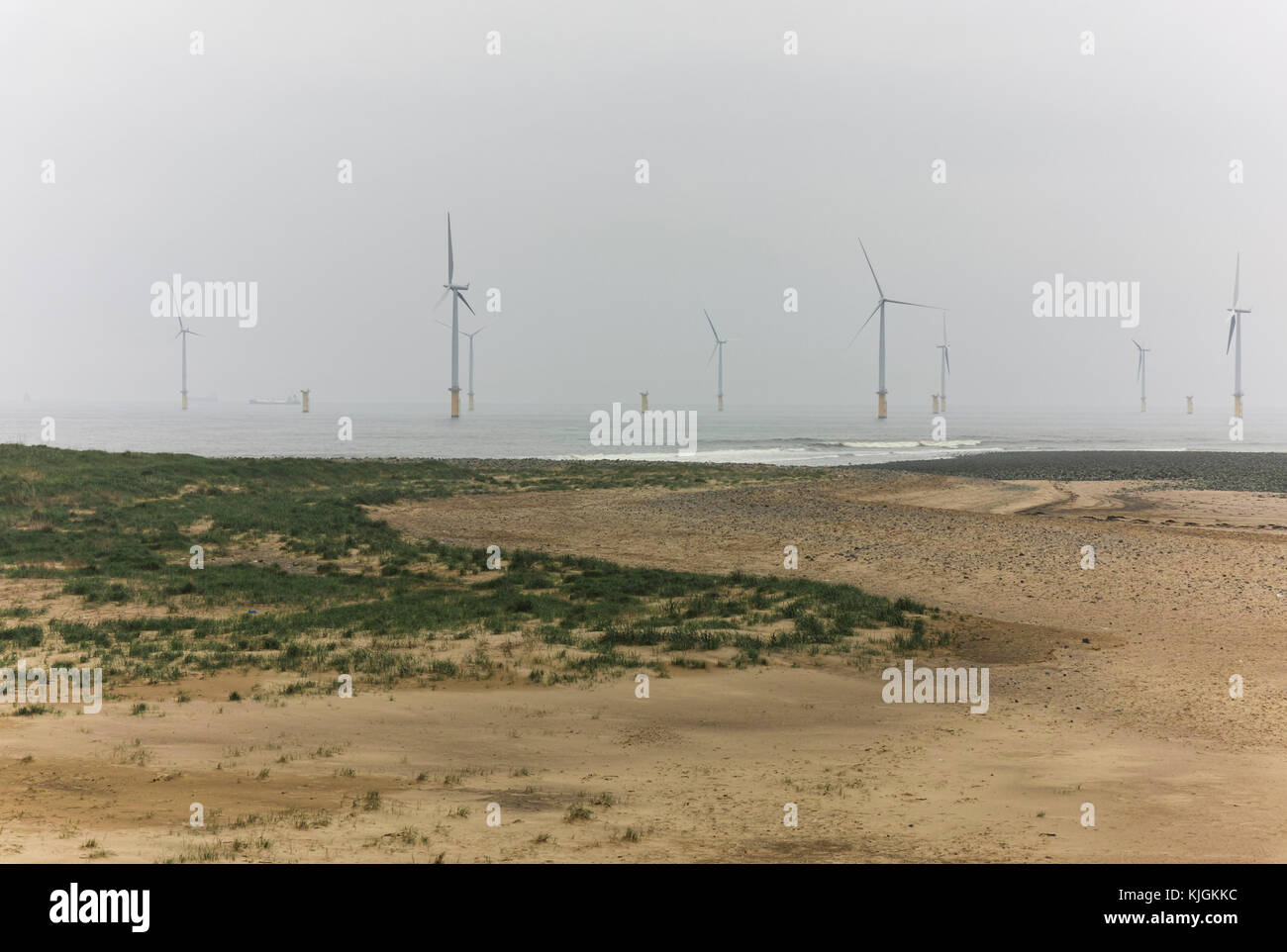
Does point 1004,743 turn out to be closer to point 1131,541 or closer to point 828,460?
point 1131,541

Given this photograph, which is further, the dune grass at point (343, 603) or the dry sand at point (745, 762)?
the dune grass at point (343, 603)

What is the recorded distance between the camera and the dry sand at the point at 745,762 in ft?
36.8

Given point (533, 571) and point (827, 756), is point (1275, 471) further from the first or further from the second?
point (827, 756)

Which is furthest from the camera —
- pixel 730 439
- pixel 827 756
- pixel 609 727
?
pixel 730 439

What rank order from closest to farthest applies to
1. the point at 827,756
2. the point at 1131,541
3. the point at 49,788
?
1. the point at 49,788
2. the point at 827,756
3. the point at 1131,541

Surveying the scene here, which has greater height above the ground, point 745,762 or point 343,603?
point 343,603

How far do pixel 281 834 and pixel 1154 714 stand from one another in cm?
1312

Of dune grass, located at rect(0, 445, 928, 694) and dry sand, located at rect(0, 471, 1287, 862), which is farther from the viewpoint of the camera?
dune grass, located at rect(0, 445, 928, 694)

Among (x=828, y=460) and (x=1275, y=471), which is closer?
(x=1275, y=471)

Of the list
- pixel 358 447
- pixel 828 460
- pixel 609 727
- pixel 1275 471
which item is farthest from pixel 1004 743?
pixel 358 447

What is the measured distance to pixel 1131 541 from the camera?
36969mm

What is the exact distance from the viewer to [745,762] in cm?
1486

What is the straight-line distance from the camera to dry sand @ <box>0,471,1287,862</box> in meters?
11.2

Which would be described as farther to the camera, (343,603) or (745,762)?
(343,603)
